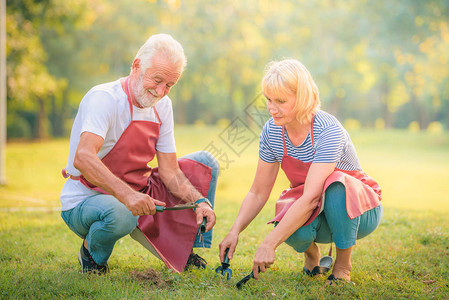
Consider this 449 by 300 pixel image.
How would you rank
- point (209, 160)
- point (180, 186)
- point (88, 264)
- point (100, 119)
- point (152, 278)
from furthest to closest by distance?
1. point (209, 160)
2. point (180, 186)
3. point (88, 264)
4. point (152, 278)
5. point (100, 119)

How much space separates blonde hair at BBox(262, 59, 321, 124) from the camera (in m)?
Answer: 2.81

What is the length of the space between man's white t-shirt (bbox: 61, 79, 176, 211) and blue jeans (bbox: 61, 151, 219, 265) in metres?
0.11

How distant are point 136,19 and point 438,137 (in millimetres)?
19401

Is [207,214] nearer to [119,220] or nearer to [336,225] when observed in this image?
[119,220]

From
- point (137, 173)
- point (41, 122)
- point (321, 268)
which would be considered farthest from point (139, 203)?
point (41, 122)

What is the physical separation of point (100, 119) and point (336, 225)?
1709 mm

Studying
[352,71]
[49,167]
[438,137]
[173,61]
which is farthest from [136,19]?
[173,61]

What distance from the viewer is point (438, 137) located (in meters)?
24.9

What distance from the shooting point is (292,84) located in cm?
282

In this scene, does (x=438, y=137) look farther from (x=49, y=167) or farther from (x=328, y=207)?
(x=328, y=207)

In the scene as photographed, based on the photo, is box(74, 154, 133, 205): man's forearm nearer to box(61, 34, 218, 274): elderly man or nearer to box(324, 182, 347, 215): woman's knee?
box(61, 34, 218, 274): elderly man

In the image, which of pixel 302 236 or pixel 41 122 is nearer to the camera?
pixel 302 236

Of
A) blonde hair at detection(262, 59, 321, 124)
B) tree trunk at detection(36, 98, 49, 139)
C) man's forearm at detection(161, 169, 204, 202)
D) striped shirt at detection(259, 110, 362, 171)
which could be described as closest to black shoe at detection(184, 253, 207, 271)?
man's forearm at detection(161, 169, 204, 202)

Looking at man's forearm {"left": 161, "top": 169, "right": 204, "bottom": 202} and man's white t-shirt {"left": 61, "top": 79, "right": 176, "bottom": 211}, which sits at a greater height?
man's white t-shirt {"left": 61, "top": 79, "right": 176, "bottom": 211}
